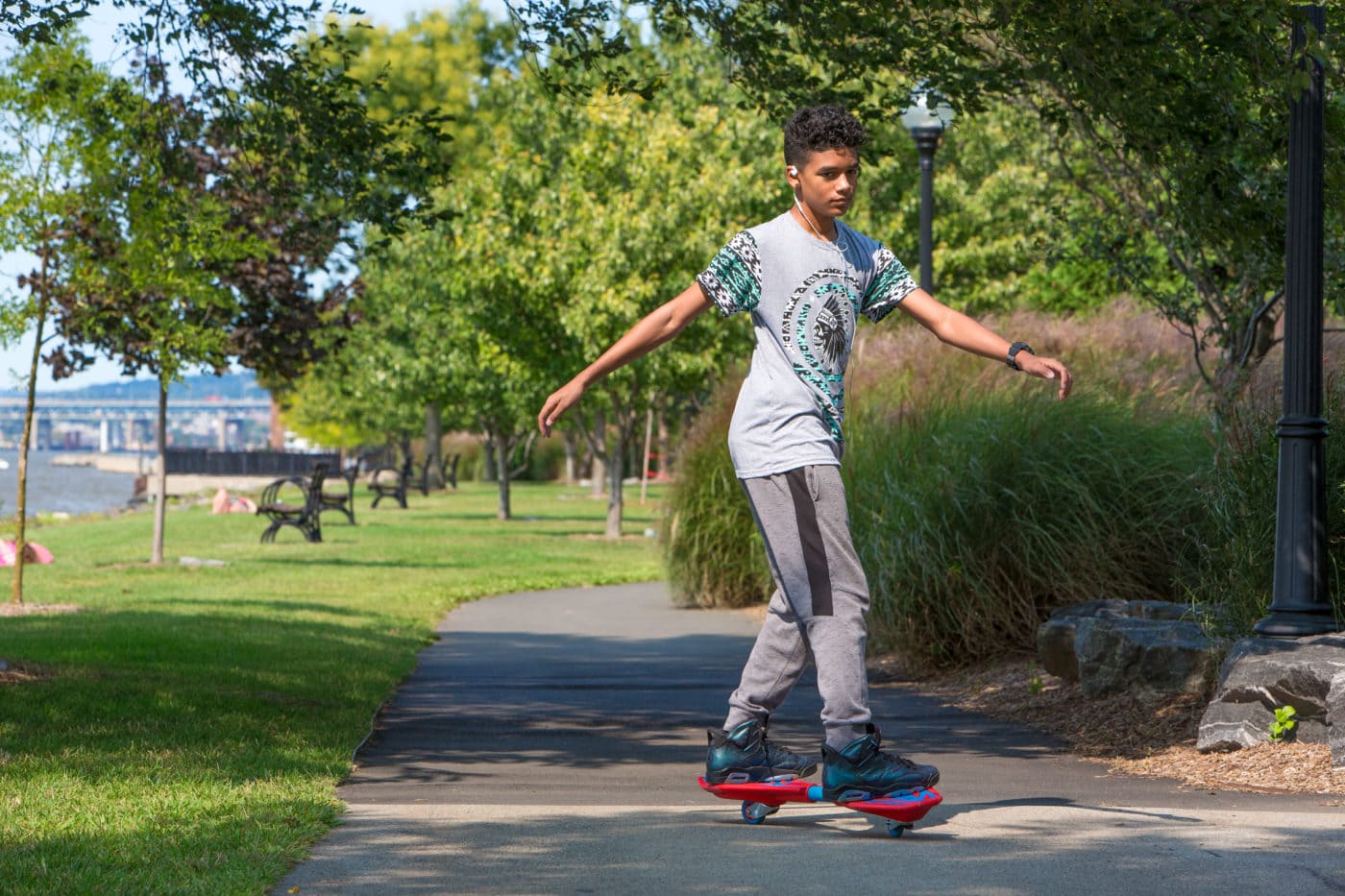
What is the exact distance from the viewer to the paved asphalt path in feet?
14.6

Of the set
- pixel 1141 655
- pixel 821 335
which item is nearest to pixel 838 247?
pixel 821 335

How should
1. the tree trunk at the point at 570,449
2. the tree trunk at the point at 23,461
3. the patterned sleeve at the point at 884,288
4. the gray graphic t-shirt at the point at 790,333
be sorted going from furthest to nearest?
the tree trunk at the point at 570,449, the tree trunk at the point at 23,461, the patterned sleeve at the point at 884,288, the gray graphic t-shirt at the point at 790,333

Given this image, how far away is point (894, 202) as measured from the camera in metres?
33.9

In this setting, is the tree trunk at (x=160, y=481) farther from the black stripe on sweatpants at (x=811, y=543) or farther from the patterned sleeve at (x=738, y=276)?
the black stripe on sweatpants at (x=811, y=543)

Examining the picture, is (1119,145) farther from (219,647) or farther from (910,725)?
(219,647)

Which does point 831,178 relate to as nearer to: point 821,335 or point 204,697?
point 821,335

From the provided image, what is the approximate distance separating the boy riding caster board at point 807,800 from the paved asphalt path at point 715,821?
0.05 metres

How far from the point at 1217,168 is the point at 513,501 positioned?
124 feet

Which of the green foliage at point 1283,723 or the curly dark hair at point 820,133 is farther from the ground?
the curly dark hair at point 820,133

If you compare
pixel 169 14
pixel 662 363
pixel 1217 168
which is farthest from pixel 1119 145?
pixel 662 363

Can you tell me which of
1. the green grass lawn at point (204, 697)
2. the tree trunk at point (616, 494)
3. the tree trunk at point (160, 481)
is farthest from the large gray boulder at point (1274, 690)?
the tree trunk at point (616, 494)

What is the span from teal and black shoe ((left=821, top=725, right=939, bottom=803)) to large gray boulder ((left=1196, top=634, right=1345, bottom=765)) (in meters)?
2.06

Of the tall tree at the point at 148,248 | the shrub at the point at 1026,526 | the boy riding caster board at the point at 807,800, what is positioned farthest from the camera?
the tall tree at the point at 148,248

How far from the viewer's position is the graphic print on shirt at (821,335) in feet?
16.8
